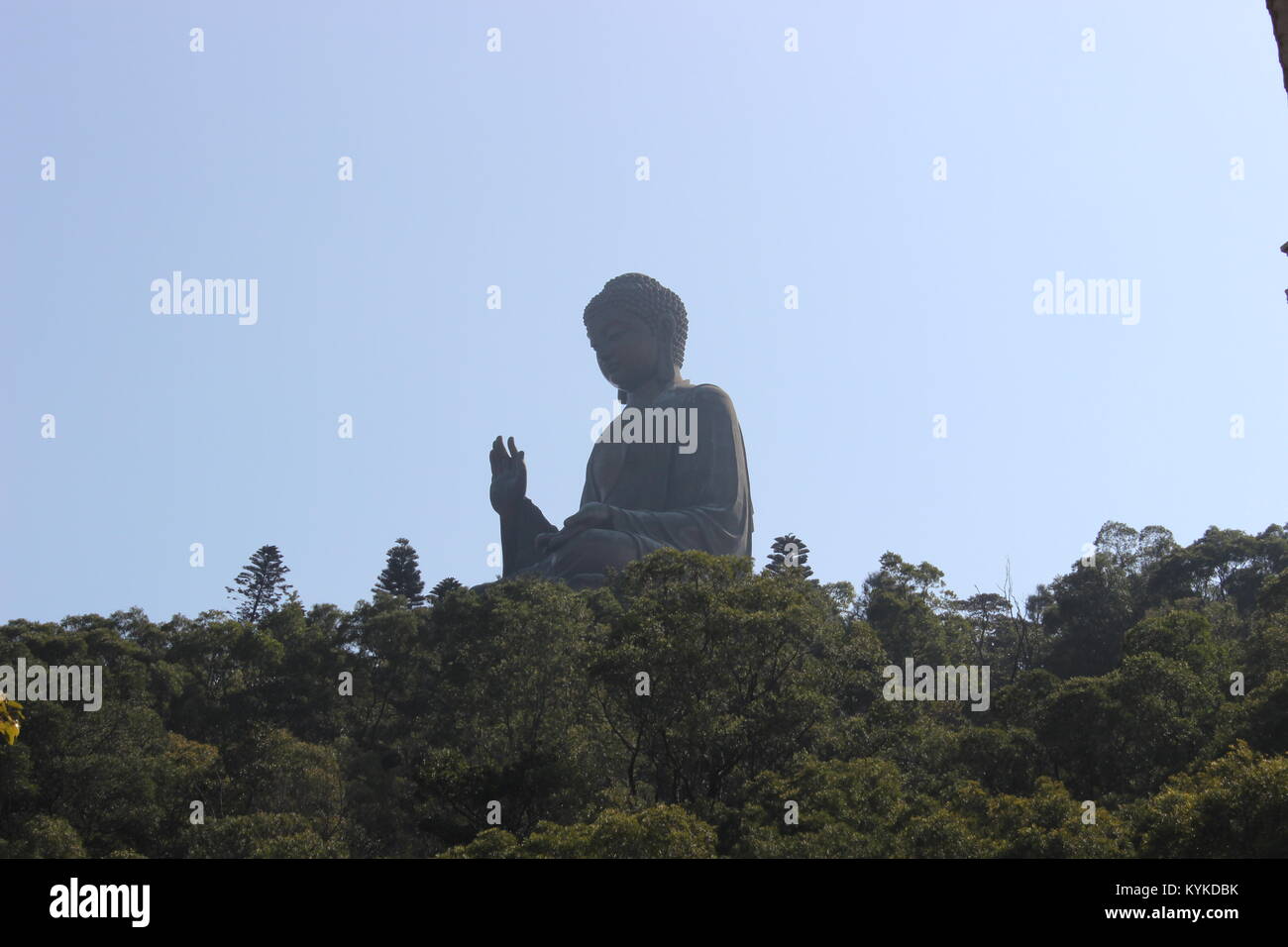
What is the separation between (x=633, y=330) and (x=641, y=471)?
9.11ft

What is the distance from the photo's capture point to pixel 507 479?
2941cm

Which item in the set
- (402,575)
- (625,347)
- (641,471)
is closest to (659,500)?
(641,471)

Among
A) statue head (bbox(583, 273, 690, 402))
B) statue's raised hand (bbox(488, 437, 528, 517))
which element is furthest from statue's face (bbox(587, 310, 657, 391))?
statue's raised hand (bbox(488, 437, 528, 517))

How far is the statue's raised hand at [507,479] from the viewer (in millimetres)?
29359

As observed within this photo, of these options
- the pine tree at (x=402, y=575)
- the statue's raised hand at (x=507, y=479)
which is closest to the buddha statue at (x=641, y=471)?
the statue's raised hand at (x=507, y=479)

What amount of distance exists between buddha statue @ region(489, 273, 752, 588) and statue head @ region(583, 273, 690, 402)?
2cm

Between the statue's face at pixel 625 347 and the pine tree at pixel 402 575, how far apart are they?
13056 mm

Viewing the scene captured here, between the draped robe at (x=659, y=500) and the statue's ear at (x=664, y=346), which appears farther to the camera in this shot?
the statue's ear at (x=664, y=346)

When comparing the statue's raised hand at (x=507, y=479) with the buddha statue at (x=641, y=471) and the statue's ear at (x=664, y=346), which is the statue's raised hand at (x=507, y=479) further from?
the statue's ear at (x=664, y=346)

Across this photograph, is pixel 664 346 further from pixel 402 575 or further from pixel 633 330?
pixel 402 575
